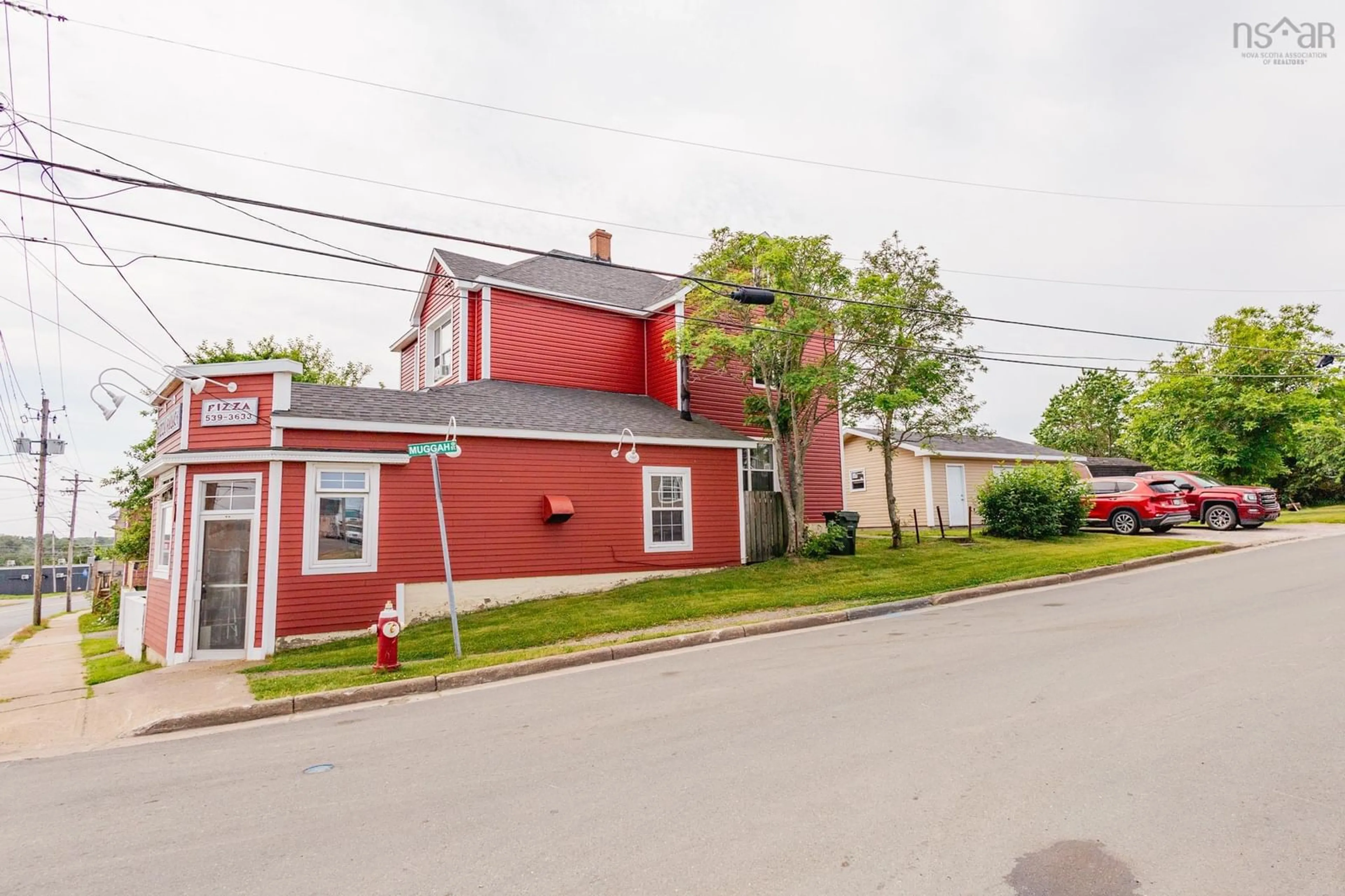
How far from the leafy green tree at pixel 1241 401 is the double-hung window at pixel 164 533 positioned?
3082 centimetres

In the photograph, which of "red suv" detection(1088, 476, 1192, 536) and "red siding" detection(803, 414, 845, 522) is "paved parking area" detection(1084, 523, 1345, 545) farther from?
"red siding" detection(803, 414, 845, 522)

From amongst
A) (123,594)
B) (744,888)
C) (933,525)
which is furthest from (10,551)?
(744,888)

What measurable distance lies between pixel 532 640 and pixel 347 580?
3.70m

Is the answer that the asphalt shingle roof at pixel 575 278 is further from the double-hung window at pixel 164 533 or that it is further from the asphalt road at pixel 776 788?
the asphalt road at pixel 776 788

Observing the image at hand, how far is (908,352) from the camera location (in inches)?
714

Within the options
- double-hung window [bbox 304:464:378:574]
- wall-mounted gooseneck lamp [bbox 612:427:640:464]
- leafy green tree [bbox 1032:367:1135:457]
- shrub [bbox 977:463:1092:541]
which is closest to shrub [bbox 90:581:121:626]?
double-hung window [bbox 304:464:378:574]

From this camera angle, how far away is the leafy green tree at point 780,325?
15453 mm

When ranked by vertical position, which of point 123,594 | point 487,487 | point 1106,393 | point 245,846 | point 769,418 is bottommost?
point 245,846

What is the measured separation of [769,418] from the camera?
18.0 metres

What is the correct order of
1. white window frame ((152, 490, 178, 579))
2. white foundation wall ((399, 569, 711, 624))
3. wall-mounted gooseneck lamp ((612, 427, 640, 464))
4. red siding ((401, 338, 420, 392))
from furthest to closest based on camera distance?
red siding ((401, 338, 420, 392)), wall-mounted gooseneck lamp ((612, 427, 640, 464)), white foundation wall ((399, 569, 711, 624)), white window frame ((152, 490, 178, 579))

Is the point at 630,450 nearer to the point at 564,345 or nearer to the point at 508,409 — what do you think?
the point at 508,409

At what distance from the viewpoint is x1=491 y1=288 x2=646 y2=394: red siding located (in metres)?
17.7

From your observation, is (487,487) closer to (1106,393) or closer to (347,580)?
(347,580)

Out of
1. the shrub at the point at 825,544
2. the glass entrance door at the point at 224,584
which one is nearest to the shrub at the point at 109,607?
the glass entrance door at the point at 224,584
